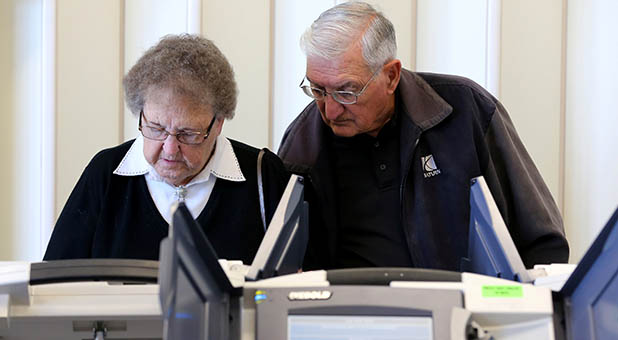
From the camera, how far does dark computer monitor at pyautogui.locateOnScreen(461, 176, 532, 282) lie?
1.31 metres

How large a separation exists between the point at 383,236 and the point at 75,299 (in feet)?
4.19

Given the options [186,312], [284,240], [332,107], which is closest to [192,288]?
[186,312]

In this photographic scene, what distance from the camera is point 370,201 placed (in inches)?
94.3

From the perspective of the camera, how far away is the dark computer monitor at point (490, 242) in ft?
4.31

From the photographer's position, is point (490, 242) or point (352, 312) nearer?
point (352, 312)

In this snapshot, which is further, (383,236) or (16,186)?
(16,186)

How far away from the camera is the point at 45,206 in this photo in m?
2.83

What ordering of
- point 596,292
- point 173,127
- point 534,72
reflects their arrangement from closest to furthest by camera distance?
point 596,292 → point 173,127 → point 534,72

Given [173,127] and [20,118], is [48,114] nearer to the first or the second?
[20,118]

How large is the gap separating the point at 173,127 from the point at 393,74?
72cm

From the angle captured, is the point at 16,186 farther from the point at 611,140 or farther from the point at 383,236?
the point at 611,140

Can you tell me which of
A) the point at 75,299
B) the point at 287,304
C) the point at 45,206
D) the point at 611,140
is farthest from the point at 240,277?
the point at 611,140

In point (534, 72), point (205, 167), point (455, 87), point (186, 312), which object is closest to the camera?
point (186, 312)

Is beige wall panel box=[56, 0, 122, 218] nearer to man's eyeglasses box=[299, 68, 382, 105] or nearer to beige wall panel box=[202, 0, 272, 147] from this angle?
beige wall panel box=[202, 0, 272, 147]
